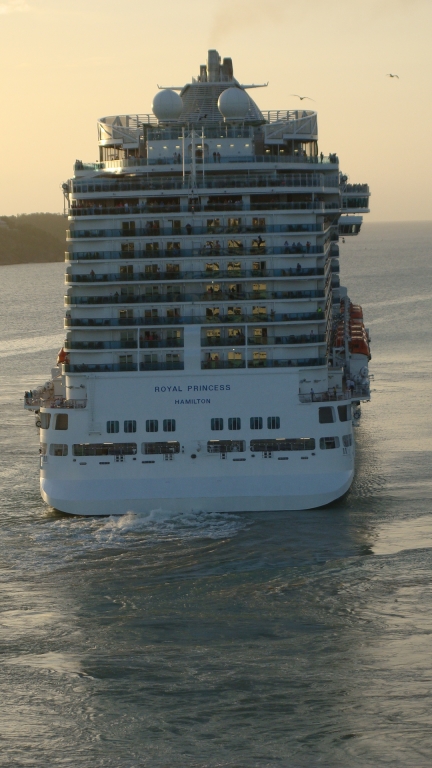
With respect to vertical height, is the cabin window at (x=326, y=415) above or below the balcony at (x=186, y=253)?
below

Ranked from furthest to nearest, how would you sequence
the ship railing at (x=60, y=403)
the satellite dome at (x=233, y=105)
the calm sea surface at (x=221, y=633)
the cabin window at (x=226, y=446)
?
the satellite dome at (x=233, y=105), the ship railing at (x=60, y=403), the cabin window at (x=226, y=446), the calm sea surface at (x=221, y=633)

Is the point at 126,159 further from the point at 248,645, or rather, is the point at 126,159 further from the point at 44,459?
the point at 248,645

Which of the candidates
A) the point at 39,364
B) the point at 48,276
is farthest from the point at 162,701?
the point at 48,276

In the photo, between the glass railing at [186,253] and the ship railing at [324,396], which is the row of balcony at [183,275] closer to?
the glass railing at [186,253]

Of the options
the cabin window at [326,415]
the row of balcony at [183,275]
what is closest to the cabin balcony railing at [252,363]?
the cabin window at [326,415]

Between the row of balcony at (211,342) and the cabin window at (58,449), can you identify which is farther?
the row of balcony at (211,342)

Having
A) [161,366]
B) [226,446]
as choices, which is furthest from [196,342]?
[226,446]

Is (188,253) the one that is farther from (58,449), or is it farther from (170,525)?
(170,525)
